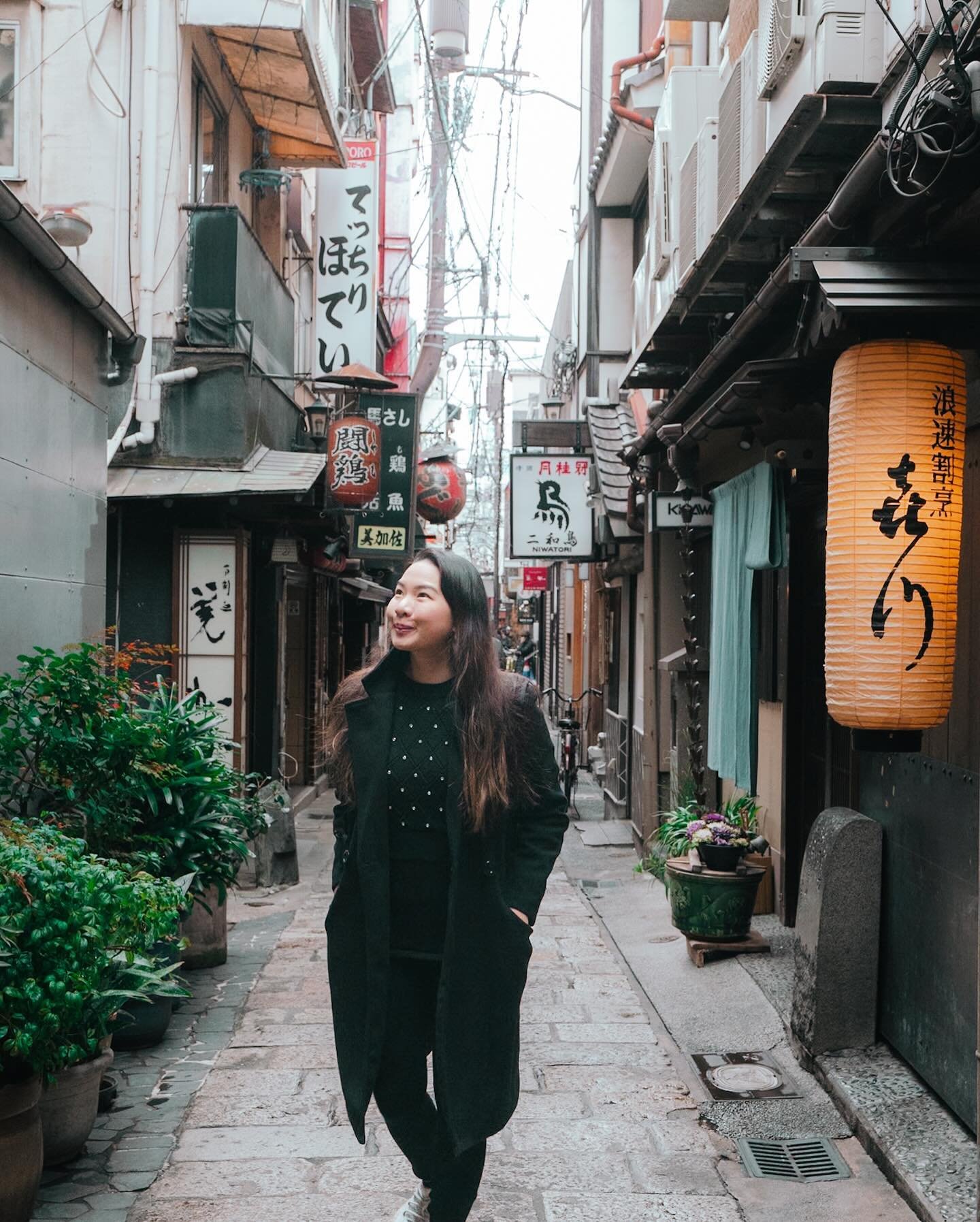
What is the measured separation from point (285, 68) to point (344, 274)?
291cm

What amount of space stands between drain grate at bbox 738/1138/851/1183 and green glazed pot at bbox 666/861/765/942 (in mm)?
3000

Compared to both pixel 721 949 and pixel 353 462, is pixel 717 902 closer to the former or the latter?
pixel 721 949

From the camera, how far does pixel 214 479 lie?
13.6 meters

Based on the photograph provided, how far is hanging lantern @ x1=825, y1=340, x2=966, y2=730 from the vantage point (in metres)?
5.29

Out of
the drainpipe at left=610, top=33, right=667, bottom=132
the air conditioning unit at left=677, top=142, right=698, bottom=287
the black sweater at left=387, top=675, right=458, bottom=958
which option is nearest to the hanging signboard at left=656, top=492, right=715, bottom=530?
the air conditioning unit at left=677, top=142, right=698, bottom=287

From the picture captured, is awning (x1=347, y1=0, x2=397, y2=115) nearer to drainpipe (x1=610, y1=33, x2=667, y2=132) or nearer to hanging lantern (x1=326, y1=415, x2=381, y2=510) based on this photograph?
drainpipe (x1=610, y1=33, x2=667, y2=132)

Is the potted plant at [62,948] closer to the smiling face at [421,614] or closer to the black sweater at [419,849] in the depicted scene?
the black sweater at [419,849]

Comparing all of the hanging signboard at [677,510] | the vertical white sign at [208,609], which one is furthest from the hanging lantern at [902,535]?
the vertical white sign at [208,609]

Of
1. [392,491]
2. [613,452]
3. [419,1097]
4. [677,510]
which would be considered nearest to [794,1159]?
[419,1097]

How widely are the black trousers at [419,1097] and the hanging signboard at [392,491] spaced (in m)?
12.1

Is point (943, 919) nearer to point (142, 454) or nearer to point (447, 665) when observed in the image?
point (447, 665)

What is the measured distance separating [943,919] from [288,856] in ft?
26.4

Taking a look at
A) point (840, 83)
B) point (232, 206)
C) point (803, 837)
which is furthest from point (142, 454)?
point (840, 83)

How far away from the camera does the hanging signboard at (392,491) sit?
16250mm
